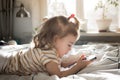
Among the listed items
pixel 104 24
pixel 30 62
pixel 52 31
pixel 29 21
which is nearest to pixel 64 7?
pixel 29 21

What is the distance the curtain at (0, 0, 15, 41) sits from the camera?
2840 mm

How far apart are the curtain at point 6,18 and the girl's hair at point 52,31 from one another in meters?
1.59

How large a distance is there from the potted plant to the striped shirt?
137 centimetres

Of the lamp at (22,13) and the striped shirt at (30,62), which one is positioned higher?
the lamp at (22,13)

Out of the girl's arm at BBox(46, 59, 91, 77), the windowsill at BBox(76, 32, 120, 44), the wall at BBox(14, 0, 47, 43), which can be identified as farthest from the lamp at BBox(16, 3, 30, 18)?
the girl's arm at BBox(46, 59, 91, 77)

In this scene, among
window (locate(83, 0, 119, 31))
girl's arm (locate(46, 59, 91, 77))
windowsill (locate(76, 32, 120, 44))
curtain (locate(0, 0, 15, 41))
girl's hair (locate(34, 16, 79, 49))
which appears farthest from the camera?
curtain (locate(0, 0, 15, 41))

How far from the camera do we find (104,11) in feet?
8.57

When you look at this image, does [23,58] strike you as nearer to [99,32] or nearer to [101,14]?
[99,32]

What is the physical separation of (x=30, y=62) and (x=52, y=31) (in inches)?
8.2

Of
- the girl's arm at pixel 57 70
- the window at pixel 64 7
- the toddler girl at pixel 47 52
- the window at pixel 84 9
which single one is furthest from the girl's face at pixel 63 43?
the window at pixel 64 7

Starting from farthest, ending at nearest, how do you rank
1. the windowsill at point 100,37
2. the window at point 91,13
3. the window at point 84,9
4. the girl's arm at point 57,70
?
the window at point 91,13
the window at point 84,9
the windowsill at point 100,37
the girl's arm at point 57,70

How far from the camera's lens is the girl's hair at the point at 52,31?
1.29 meters

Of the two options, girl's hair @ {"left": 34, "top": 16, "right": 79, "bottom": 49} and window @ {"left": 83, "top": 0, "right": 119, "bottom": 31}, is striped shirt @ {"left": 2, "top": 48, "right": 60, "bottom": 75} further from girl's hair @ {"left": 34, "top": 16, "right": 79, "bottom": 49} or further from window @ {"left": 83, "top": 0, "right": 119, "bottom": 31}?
window @ {"left": 83, "top": 0, "right": 119, "bottom": 31}

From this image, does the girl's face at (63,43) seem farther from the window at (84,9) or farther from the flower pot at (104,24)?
the window at (84,9)
